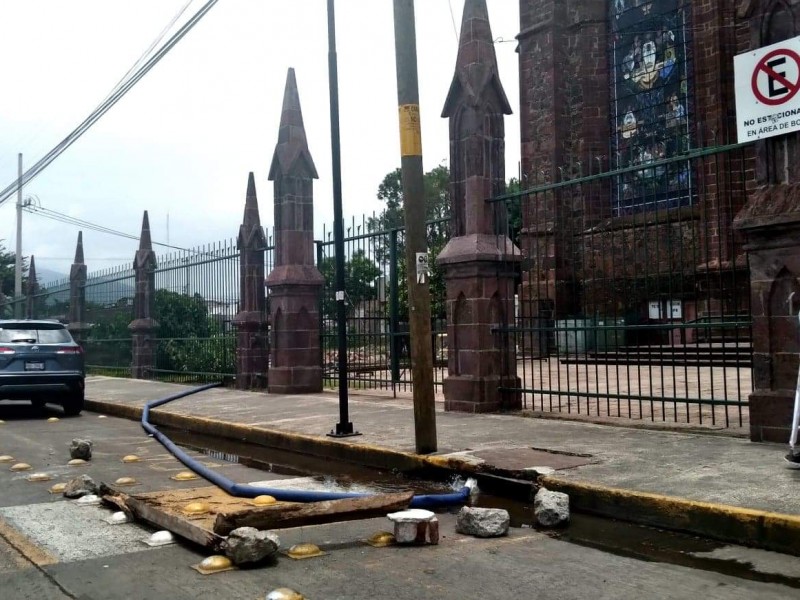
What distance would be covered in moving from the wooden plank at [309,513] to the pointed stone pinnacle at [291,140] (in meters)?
9.80

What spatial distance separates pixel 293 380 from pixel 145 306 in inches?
285

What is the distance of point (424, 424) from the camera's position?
7469mm

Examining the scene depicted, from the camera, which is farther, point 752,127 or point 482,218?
point 482,218

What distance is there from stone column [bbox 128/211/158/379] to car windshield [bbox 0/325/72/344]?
242 inches

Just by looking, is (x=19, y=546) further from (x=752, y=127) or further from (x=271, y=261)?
(x=271, y=261)

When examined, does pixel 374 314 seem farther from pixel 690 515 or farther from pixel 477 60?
pixel 690 515

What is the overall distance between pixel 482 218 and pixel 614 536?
591cm

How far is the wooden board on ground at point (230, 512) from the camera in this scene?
4676 millimetres

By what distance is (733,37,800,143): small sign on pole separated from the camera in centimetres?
694

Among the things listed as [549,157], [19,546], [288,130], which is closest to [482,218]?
[288,130]

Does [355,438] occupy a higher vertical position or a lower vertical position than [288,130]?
lower

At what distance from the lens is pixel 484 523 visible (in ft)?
16.5

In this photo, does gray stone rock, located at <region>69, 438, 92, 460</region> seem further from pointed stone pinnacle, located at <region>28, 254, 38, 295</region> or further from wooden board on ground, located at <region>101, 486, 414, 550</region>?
pointed stone pinnacle, located at <region>28, 254, 38, 295</region>

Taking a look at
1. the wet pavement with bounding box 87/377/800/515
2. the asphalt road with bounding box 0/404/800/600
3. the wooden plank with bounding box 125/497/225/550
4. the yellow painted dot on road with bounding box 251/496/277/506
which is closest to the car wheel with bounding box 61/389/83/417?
the wet pavement with bounding box 87/377/800/515
